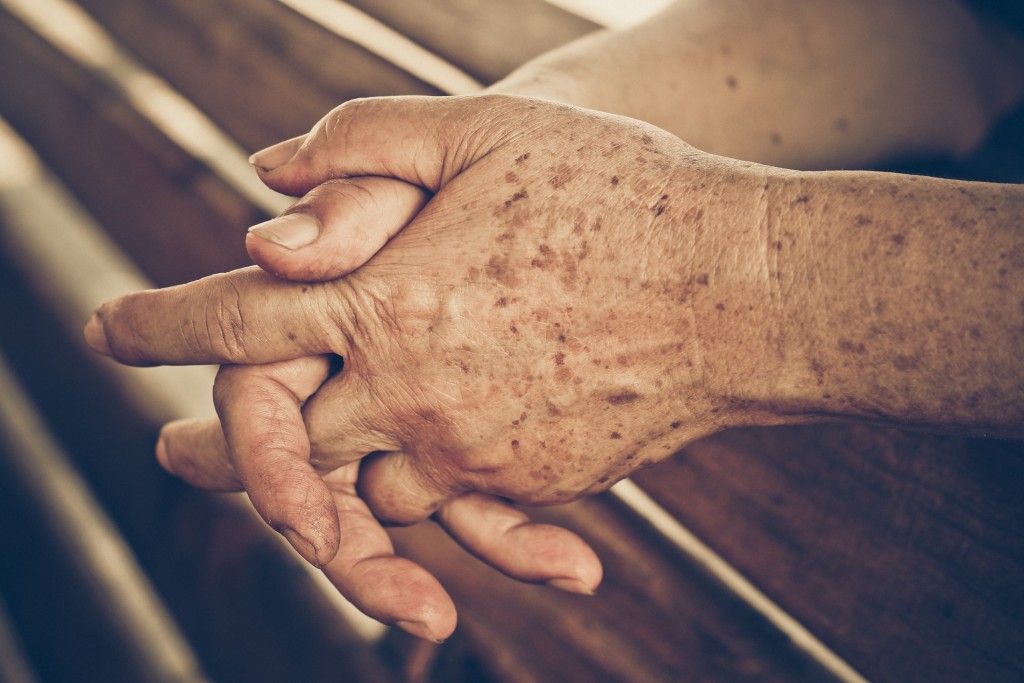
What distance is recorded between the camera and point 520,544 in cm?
97

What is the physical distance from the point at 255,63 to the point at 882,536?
1.63m

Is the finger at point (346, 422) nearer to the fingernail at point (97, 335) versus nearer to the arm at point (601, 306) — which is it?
the arm at point (601, 306)

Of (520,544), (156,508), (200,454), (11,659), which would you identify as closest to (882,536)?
(520,544)

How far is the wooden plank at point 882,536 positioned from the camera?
2.92ft

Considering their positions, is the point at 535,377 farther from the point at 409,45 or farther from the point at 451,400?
the point at 409,45

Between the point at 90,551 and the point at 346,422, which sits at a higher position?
the point at 346,422

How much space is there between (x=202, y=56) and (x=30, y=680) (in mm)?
1750

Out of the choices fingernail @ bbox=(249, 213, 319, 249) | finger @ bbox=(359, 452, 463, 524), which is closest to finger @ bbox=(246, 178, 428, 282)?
fingernail @ bbox=(249, 213, 319, 249)

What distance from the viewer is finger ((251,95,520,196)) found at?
0.89 meters

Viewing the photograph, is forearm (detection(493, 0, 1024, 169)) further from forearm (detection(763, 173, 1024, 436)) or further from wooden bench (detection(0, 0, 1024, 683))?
forearm (detection(763, 173, 1024, 436))

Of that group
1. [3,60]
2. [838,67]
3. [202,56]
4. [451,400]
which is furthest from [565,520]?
[3,60]

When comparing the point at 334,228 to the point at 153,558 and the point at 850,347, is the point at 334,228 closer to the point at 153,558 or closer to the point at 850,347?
the point at 850,347

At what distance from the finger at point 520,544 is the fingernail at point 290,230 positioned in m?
0.44

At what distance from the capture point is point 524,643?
124 centimetres
